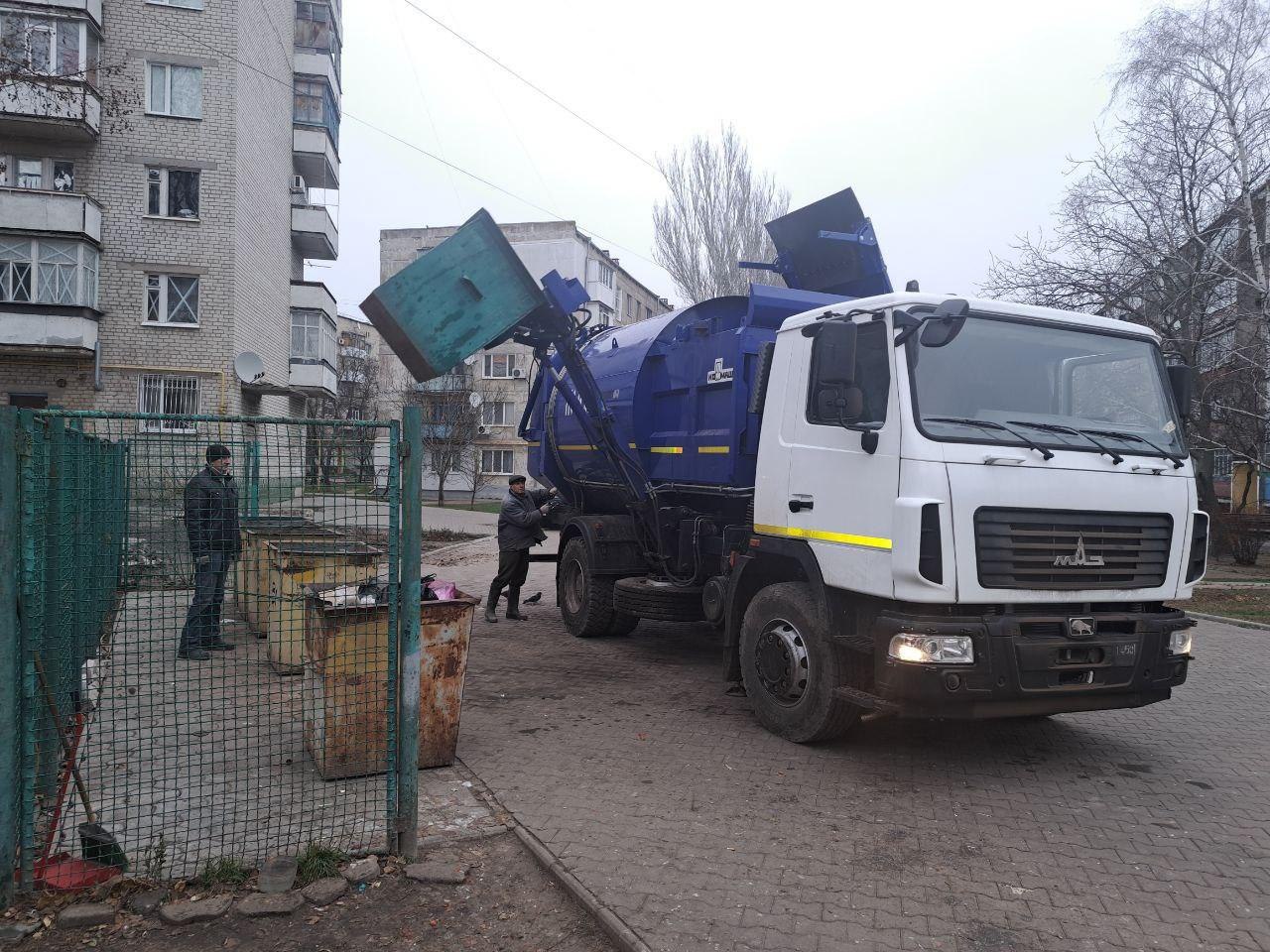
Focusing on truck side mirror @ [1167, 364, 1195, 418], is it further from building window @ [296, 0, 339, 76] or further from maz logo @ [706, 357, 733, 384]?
building window @ [296, 0, 339, 76]

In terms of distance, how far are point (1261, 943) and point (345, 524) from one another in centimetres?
422

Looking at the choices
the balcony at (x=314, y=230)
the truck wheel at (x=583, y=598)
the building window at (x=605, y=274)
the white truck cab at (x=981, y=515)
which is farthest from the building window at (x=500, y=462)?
the white truck cab at (x=981, y=515)

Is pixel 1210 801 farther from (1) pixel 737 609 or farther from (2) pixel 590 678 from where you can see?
(2) pixel 590 678

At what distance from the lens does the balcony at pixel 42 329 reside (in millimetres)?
22125

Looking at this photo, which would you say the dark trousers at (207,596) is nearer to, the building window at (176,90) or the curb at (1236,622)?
the curb at (1236,622)

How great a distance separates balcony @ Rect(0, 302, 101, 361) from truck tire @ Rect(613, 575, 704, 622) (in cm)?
2021

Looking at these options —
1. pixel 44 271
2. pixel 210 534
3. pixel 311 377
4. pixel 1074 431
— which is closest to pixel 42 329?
pixel 44 271

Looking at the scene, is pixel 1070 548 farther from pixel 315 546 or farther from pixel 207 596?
pixel 315 546

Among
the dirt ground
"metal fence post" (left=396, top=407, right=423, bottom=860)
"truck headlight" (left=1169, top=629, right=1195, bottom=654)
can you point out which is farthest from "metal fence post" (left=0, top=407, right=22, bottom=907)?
"truck headlight" (left=1169, top=629, right=1195, bottom=654)

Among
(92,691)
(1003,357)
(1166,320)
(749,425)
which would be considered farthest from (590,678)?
(1166,320)

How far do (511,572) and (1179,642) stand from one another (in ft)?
21.8

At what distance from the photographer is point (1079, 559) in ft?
16.1

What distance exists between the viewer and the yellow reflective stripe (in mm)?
4910

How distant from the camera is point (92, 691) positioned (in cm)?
508
